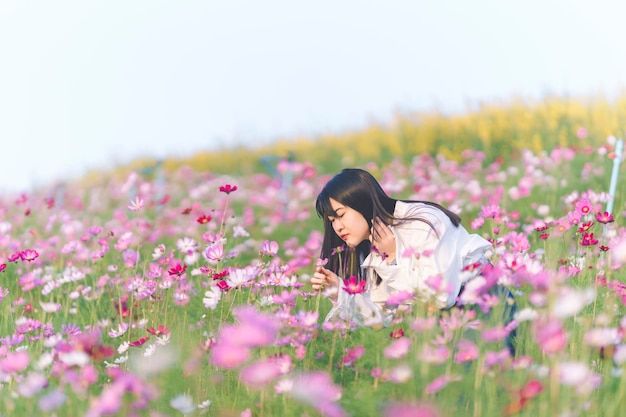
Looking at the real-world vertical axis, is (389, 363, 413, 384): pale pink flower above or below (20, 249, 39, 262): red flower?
above

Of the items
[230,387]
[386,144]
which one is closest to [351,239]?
[230,387]

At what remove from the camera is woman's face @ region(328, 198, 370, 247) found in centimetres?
315

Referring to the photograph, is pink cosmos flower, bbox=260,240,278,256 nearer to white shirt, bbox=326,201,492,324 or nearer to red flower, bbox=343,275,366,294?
white shirt, bbox=326,201,492,324

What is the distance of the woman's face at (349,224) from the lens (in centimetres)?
315

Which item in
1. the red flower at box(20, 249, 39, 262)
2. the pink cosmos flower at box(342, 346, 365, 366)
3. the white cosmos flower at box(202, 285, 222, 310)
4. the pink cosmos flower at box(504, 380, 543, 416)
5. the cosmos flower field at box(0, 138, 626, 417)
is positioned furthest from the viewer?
the red flower at box(20, 249, 39, 262)

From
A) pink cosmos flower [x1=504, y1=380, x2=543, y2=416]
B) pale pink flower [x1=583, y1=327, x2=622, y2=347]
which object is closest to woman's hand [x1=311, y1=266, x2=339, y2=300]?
pale pink flower [x1=583, y1=327, x2=622, y2=347]

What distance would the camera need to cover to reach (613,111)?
8.34 meters

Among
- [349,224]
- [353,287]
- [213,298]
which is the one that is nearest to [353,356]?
[353,287]

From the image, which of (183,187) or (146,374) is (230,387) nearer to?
(146,374)

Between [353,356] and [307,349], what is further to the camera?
[307,349]

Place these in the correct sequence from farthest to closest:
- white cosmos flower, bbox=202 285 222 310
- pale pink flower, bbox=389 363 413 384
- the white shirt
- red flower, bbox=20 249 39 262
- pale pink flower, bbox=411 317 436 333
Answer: red flower, bbox=20 249 39 262 < the white shirt < white cosmos flower, bbox=202 285 222 310 < pale pink flower, bbox=411 317 436 333 < pale pink flower, bbox=389 363 413 384

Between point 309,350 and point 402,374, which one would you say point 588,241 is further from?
point 402,374

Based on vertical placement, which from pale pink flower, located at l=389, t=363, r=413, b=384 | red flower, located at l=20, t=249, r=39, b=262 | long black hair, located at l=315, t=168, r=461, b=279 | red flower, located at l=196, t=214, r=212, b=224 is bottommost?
red flower, located at l=20, t=249, r=39, b=262

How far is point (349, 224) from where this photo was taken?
3146 mm
